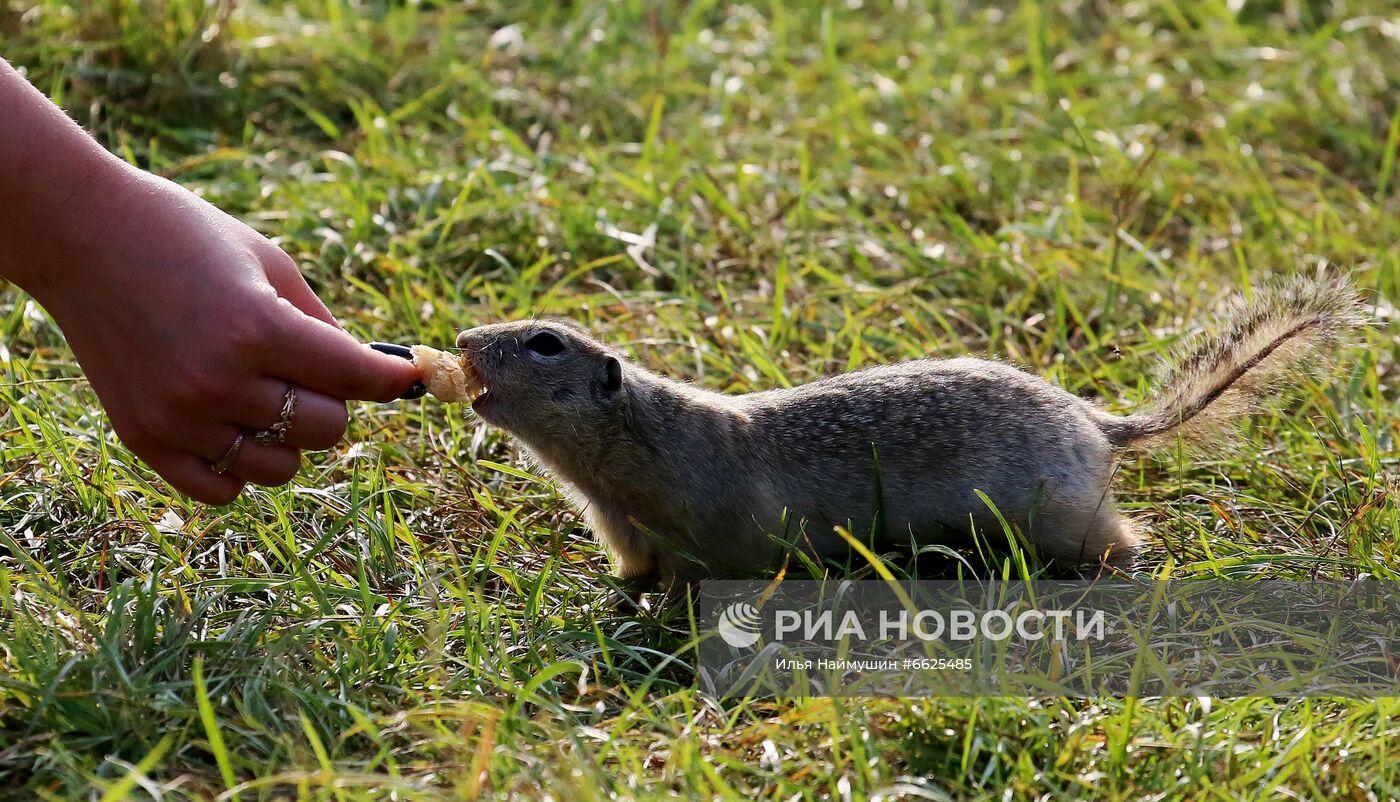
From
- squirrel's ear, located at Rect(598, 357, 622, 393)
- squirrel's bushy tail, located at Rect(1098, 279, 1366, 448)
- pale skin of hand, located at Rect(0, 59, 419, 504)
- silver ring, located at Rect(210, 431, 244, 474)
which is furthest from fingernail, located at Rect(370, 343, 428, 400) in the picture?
squirrel's bushy tail, located at Rect(1098, 279, 1366, 448)

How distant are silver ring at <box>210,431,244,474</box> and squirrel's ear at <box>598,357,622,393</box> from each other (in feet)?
3.59

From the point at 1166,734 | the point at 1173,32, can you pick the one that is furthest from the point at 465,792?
the point at 1173,32

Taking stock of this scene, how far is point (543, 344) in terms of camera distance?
4.29m

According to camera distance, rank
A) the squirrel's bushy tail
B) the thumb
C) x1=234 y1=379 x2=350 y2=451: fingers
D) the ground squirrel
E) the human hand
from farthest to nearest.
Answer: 1. the squirrel's bushy tail
2. the ground squirrel
3. the thumb
4. x1=234 y1=379 x2=350 y2=451: fingers
5. the human hand

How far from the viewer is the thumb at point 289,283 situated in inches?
140

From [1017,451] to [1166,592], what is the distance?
2.01 feet

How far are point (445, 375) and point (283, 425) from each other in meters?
0.64

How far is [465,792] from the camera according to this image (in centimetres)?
277

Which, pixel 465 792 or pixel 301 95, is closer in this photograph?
pixel 465 792

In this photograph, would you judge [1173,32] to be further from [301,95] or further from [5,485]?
[5,485]

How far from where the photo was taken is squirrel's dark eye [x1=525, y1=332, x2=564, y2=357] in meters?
4.28

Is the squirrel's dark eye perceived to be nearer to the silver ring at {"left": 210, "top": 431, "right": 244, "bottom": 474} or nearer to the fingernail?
the fingernail

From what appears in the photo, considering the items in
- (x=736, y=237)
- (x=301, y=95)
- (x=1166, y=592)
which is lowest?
(x=1166, y=592)

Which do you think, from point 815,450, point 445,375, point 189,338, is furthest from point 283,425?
point 815,450
